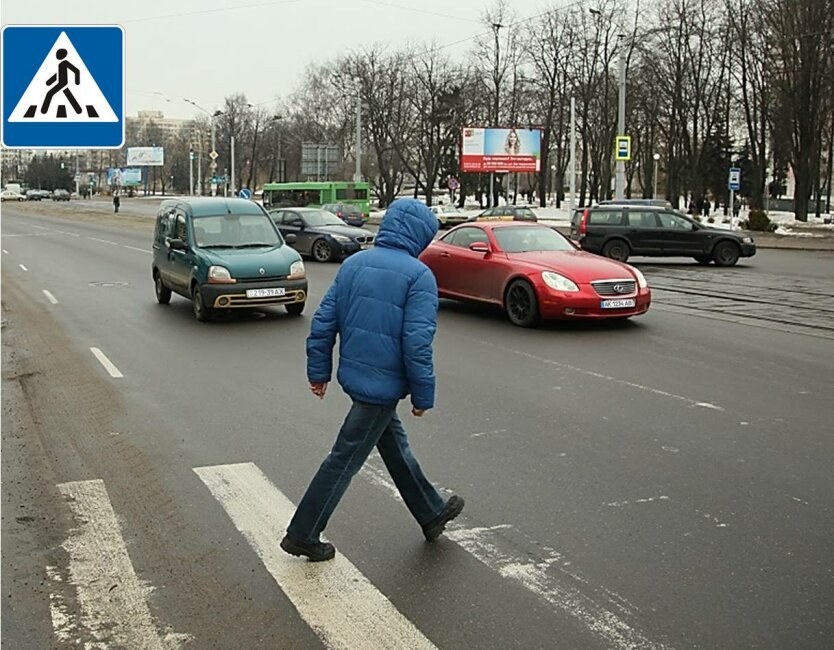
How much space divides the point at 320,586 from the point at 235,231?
11475 mm

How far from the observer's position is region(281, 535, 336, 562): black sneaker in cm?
480

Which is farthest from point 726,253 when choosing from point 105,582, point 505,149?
point 505,149

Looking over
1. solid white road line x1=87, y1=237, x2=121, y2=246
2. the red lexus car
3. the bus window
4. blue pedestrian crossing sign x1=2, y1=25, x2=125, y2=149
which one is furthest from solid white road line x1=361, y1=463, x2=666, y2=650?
the bus window

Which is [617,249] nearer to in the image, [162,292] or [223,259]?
[162,292]

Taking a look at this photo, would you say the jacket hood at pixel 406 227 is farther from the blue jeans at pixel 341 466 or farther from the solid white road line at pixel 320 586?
the solid white road line at pixel 320 586

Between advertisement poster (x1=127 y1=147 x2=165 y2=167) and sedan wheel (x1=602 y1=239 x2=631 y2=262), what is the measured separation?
340ft

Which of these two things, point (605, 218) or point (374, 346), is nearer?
point (374, 346)

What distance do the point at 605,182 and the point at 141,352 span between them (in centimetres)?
6848

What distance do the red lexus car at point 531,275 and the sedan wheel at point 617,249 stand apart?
12.6 metres

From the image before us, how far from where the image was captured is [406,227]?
4820 mm

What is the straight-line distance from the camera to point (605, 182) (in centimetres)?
7675

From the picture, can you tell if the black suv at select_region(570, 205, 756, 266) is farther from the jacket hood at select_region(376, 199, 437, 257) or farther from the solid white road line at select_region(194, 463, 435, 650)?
the jacket hood at select_region(376, 199, 437, 257)

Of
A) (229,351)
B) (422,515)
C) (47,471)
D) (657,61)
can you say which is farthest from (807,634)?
(657,61)

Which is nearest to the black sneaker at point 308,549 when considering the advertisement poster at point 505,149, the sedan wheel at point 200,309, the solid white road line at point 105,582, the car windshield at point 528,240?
the solid white road line at point 105,582
